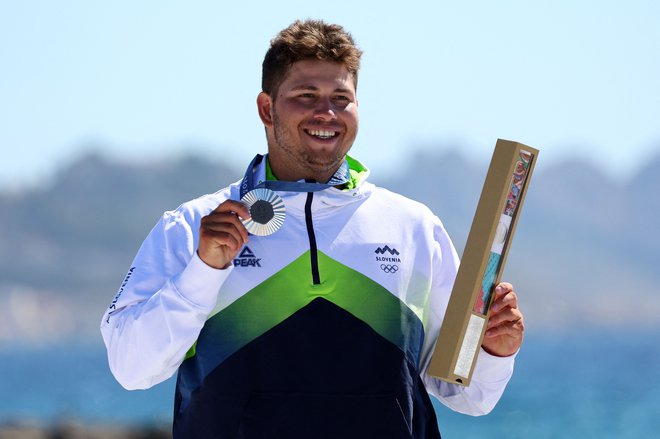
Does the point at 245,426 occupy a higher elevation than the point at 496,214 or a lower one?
lower

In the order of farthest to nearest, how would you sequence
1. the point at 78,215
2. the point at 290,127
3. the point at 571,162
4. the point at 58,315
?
the point at 571,162, the point at 78,215, the point at 58,315, the point at 290,127

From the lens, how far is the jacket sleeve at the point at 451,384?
13.6ft

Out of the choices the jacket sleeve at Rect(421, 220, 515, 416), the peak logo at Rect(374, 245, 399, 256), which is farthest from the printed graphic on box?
the peak logo at Rect(374, 245, 399, 256)

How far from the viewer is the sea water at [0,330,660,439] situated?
3231 centimetres

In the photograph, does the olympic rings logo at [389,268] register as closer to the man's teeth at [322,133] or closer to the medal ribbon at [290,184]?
the medal ribbon at [290,184]

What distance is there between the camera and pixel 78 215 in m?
156

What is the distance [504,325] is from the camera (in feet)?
13.4

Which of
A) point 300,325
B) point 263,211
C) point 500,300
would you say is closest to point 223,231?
point 263,211

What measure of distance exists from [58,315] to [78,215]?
1029 inches

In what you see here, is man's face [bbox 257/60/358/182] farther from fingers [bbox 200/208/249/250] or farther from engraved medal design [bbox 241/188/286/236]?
fingers [bbox 200/208/249/250]

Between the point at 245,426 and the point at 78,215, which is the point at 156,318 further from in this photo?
the point at 78,215

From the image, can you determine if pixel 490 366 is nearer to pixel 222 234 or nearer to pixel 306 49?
pixel 222 234

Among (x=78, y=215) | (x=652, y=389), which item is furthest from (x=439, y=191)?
(x=652, y=389)

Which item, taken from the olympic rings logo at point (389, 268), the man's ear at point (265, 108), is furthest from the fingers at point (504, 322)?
the man's ear at point (265, 108)
